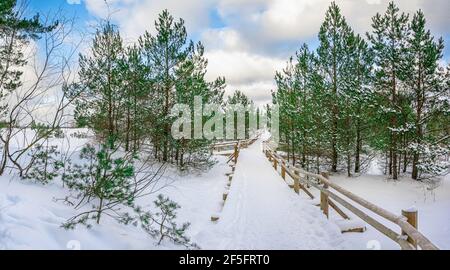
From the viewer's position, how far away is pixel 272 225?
18.6ft

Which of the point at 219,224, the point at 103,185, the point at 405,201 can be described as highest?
the point at 103,185

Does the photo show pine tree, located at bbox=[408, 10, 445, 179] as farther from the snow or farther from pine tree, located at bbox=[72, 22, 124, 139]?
pine tree, located at bbox=[72, 22, 124, 139]

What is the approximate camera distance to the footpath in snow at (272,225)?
185 inches

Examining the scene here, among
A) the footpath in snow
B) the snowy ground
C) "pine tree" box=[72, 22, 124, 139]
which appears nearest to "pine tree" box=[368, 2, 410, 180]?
the snowy ground

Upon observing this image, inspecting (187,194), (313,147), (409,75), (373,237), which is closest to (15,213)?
(373,237)

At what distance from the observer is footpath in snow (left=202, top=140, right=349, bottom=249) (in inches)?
185

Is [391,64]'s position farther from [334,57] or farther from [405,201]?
[405,201]

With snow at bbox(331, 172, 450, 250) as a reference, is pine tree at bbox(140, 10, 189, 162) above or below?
above

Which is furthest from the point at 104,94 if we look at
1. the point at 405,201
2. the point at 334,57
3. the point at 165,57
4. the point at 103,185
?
the point at 405,201

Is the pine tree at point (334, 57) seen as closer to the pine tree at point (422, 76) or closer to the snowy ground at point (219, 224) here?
the pine tree at point (422, 76)

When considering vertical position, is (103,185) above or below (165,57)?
below

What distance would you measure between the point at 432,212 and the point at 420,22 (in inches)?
363

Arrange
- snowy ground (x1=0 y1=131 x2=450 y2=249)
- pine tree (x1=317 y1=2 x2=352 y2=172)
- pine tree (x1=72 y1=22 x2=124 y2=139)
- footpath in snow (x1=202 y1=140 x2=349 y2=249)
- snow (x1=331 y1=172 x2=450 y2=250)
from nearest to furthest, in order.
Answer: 1. snowy ground (x1=0 y1=131 x2=450 y2=249)
2. footpath in snow (x1=202 y1=140 x2=349 y2=249)
3. snow (x1=331 y1=172 x2=450 y2=250)
4. pine tree (x1=72 y1=22 x2=124 y2=139)
5. pine tree (x1=317 y1=2 x2=352 y2=172)

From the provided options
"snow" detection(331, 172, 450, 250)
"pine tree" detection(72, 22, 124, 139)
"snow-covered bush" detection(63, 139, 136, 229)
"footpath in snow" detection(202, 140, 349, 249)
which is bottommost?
"snow" detection(331, 172, 450, 250)
